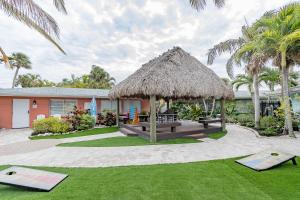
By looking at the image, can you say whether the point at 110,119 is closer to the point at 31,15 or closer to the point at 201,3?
the point at 31,15

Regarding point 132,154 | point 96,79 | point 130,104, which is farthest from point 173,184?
point 96,79

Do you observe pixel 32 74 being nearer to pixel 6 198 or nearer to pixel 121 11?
pixel 121 11

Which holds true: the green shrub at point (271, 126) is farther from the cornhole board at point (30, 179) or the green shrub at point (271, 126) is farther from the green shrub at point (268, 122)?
the cornhole board at point (30, 179)

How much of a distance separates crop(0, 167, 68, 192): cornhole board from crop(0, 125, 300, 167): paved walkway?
1.22m

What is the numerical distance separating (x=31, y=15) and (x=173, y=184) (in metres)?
6.09

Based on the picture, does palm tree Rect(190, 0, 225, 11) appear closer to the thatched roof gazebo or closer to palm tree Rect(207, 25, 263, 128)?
the thatched roof gazebo

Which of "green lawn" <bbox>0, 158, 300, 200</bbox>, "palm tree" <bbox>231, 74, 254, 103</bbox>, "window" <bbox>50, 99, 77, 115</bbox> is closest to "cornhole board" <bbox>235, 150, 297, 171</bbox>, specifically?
"green lawn" <bbox>0, 158, 300, 200</bbox>

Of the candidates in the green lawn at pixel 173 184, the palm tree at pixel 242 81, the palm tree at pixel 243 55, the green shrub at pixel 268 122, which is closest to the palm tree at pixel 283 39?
the palm tree at pixel 243 55

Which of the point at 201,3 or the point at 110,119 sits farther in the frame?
the point at 110,119

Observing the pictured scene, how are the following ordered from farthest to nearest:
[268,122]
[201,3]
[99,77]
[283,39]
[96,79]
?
[99,77], [96,79], [268,122], [283,39], [201,3]

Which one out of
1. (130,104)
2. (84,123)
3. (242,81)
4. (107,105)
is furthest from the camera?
(130,104)

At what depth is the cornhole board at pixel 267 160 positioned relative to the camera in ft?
16.4

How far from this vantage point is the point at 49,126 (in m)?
11.8

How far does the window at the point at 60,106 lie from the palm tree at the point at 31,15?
459 inches
